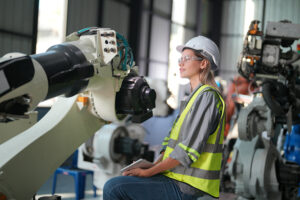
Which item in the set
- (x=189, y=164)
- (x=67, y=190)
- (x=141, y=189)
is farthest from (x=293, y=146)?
(x=141, y=189)

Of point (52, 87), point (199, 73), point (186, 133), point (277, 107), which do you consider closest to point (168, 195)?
point (186, 133)

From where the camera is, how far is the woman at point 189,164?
1.99 meters

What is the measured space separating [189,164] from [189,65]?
1.93ft

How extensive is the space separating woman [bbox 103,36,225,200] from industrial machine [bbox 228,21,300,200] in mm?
1860

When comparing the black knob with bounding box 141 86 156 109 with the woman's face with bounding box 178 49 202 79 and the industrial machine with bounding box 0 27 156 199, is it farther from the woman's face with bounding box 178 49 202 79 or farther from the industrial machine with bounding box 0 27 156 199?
the woman's face with bounding box 178 49 202 79

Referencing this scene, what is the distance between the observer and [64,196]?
4.78m

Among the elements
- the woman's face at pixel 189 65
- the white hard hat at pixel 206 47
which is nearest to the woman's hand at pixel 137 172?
the woman's face at pixel 189 65

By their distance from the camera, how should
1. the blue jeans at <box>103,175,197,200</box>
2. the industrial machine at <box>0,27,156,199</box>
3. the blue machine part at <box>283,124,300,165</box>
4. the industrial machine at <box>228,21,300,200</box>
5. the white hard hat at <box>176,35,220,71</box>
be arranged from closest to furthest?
1. the industrial machine at <box>0,27,156,199</box>
2. the blue jeans at <box>103,175,197,200</box>
3. the white hard hat at <box>176,35,220,71</box>
4. the industrial machine at <box>228,21,300,200</box>
5. the blue machine part at <box>283,124,300,165</box>

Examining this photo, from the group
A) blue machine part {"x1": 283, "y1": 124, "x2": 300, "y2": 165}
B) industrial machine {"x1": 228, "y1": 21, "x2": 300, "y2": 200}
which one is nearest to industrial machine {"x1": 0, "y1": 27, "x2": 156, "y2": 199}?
industrial machine {"x1": 228, "y1": 21, "x2": 300, "y2": 200}

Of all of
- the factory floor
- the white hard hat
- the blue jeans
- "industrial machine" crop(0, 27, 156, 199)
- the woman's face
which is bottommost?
the factory floor

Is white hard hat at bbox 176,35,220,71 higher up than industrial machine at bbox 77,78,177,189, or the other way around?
white hard hat at bbox 176,35,220,71

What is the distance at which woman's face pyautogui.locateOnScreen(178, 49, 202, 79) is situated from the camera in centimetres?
222

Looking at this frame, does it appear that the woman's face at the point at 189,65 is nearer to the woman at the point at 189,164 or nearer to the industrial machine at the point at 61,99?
the woman at the point at 189,164

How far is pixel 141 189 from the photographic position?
199cm
